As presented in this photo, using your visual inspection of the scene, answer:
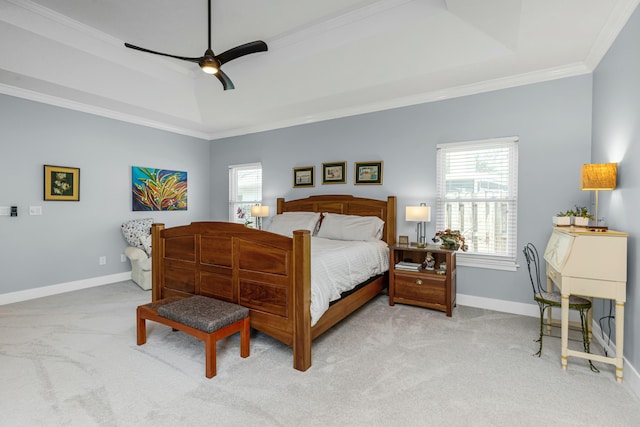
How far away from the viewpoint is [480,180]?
3.85 meters

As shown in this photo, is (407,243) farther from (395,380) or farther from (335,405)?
(335,405)

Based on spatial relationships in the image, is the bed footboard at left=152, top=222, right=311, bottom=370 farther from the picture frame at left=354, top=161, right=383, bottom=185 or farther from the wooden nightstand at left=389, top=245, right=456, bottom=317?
A: the picture frame at left=354, top=161, right=383, bottom=185

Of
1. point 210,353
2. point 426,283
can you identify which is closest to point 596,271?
point 426,283

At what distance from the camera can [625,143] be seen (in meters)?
2.43

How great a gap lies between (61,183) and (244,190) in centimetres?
282

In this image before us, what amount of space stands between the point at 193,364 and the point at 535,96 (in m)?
4.37

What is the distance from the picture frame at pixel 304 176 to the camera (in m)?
5.19

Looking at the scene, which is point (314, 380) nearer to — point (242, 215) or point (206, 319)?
point (206, 319)

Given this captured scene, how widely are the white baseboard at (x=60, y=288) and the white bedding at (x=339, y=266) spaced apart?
3410 mm

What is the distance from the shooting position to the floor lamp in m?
2.50

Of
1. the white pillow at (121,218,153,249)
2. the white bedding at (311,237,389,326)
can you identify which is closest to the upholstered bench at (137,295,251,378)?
the white bedding at (311,237,389,326)

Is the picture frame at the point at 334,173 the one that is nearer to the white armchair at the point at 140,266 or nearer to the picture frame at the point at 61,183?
the white armchair at the point at 140,266

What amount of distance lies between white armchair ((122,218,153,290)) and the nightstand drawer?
359 centimetres

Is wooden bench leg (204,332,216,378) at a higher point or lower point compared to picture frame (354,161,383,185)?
lower
